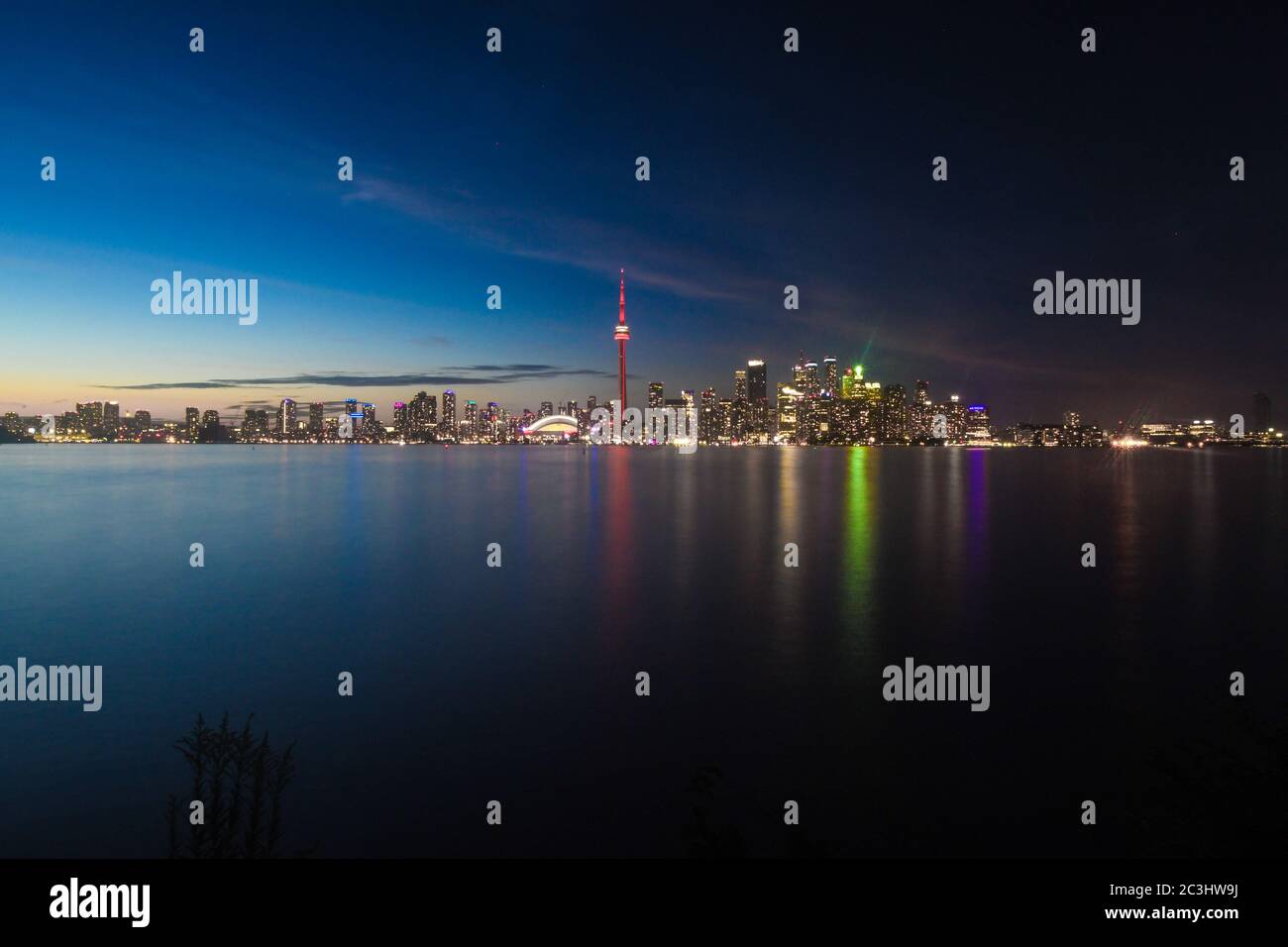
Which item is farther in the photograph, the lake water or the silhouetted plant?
the lake water

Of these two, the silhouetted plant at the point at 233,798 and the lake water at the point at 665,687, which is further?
the lake water at the point at 665,687

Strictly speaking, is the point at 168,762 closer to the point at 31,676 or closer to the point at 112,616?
the point at 31,676
